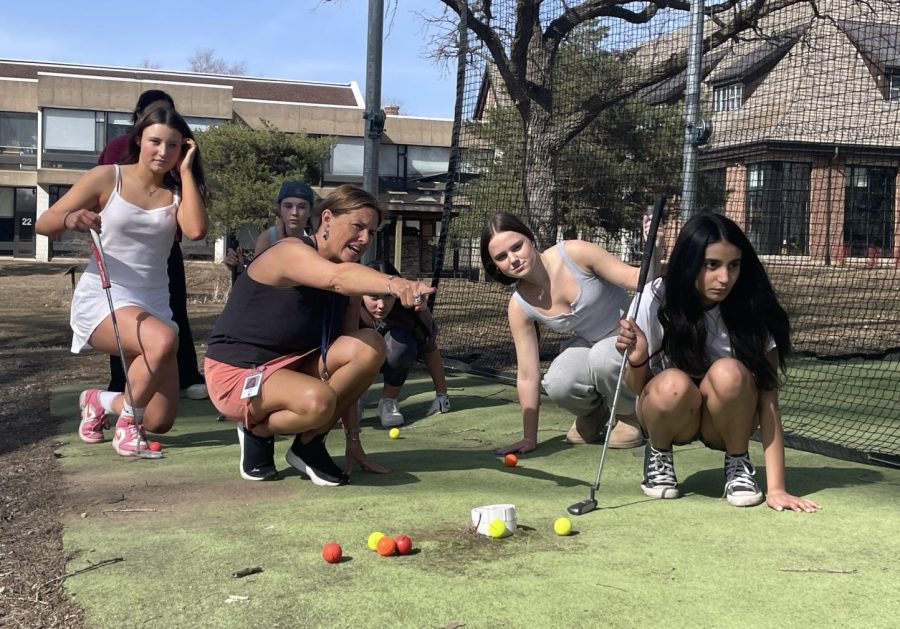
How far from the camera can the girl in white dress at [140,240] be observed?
431cm

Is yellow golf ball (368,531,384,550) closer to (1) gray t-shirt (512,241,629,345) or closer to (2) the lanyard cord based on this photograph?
(2) the lanyard cord

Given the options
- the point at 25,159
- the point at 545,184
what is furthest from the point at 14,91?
the point at 545,184

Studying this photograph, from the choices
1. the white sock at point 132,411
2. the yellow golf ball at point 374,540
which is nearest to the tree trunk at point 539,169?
the white sock at point 132,411

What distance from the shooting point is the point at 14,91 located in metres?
36.6

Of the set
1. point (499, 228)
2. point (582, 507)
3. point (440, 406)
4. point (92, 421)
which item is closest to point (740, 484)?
point (582, 507)

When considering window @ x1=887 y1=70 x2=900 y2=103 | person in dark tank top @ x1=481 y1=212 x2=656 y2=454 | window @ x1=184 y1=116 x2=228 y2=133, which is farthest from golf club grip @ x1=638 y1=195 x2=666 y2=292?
window @ x1=184 y1=116 x2=228 y2=133

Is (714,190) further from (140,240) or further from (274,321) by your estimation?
(274,321)

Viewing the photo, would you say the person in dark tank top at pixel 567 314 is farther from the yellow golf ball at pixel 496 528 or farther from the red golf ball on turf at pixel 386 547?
the red golf ball on turf at pixel 386 547

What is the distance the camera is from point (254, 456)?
12.6ft

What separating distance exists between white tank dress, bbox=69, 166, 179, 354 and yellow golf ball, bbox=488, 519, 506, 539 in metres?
2.08

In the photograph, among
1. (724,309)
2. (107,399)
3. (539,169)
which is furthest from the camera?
(539,169)

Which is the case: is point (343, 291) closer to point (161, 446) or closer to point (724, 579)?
point (724, 579)

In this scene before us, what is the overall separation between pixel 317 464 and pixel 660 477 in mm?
1353

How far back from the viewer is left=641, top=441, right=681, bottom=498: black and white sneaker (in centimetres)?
352
